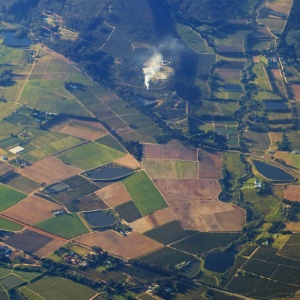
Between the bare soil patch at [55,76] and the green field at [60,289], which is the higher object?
the bare soil patch at [55,76]

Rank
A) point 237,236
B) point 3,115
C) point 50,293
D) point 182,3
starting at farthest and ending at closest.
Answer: point 182,3, point 3,115, point 237,236, point 50,293

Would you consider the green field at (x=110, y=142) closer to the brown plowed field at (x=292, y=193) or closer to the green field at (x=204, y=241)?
the green field at (x=204, y=241)

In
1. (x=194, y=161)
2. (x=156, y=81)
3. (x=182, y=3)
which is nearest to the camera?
(x=194, y=161)

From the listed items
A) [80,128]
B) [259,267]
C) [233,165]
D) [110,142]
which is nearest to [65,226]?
[110,142]

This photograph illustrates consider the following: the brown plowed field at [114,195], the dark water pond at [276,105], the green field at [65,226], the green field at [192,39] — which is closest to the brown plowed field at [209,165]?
the brown plowed field at [114,195]

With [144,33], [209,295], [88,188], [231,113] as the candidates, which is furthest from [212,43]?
[209,295]

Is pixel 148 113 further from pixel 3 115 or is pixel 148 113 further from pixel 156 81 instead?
pixel 3 115
